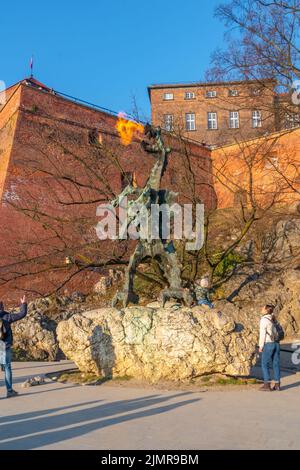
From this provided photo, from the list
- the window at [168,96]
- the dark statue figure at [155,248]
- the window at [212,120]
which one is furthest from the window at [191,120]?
the dark statue figure at [155,248]

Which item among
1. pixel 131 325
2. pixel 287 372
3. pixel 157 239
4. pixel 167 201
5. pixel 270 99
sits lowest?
pixel 287 372

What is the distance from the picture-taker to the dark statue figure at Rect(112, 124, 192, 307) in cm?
980

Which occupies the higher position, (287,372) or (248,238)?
(248,238)

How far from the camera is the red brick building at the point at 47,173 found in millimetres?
21016

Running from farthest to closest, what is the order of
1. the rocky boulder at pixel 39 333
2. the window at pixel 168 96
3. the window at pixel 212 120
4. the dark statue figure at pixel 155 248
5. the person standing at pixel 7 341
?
1. the window at pixel 168 96
2. the window at pixel 212 120
3. the rocky boulder at pixel 39 333
4. the dark statue figure at pixel 155 248
5. the person standing at pixel 7 341

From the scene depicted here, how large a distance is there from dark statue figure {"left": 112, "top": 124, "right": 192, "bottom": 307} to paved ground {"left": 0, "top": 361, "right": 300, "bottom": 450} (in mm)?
2147

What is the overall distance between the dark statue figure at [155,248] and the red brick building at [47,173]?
8.99 meters

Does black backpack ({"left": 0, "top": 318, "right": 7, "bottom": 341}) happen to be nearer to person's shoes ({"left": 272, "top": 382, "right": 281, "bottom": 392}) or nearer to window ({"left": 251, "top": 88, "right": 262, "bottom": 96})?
person's shoes ({"left": 272, "top": 382, "right": 281, "bottom": 392})

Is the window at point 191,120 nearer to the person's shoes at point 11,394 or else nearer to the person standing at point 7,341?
the person standing at point 7,341

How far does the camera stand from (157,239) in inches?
393

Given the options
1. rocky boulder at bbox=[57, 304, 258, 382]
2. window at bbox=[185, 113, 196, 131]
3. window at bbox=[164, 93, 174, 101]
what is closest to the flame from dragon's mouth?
rocky boulder at bbox=[57, 304, 258, 382]

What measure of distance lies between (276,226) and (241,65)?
36.0 ft
